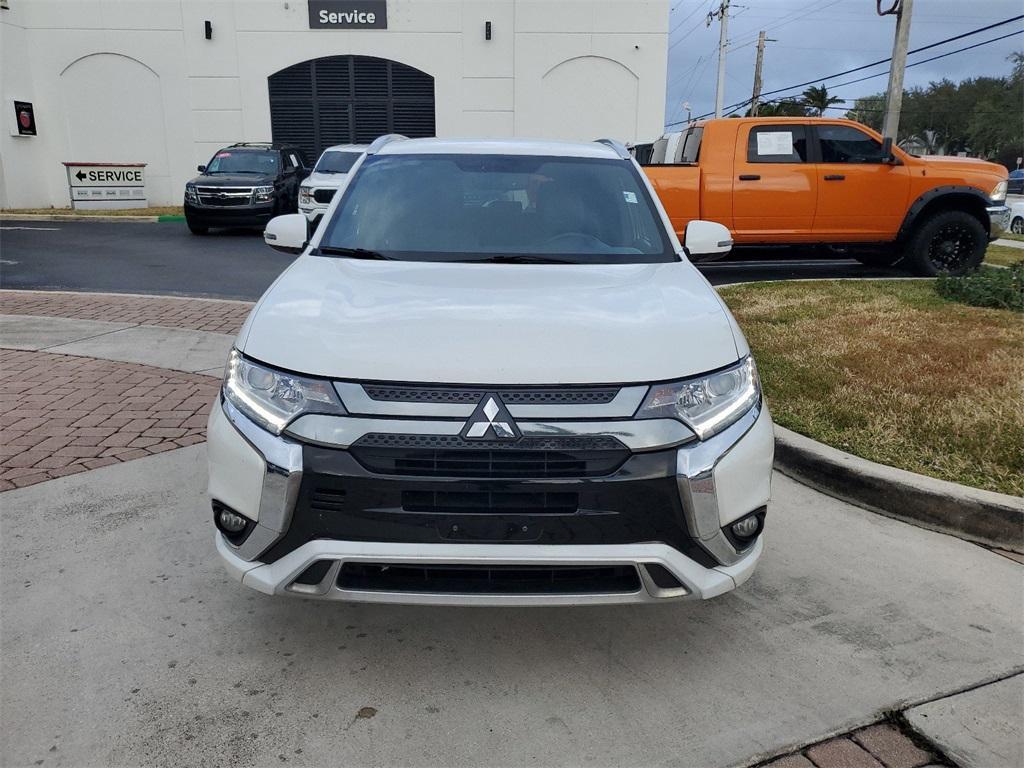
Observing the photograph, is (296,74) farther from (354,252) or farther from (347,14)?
(354,252)

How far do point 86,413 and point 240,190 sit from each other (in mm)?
10887

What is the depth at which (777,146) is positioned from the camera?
989 cm

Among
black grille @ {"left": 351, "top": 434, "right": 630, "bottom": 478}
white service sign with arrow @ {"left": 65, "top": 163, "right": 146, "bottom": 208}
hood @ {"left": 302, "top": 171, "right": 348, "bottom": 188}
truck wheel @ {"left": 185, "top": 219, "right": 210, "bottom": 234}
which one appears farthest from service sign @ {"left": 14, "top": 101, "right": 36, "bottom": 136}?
black grille @ {"left": 351, "top": 434, "right": 630, "bottom": 478}

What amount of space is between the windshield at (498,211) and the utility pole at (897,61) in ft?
49.1

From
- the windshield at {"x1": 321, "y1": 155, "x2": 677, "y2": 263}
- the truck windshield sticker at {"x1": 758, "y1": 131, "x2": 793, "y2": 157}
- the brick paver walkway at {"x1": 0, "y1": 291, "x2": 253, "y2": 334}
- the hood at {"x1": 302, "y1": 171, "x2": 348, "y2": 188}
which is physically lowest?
the brick paver walkway at {"x1": 0, "y1": 291, "x2": 253, "y2": 334}

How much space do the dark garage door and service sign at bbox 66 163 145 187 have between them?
3.74 m

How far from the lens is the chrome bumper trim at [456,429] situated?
236cm

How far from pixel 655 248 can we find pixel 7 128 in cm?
2210

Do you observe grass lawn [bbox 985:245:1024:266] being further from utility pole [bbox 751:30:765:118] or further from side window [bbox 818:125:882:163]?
utility pole [bbox 751:30:765:118]

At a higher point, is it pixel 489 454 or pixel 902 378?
pixel 489 454

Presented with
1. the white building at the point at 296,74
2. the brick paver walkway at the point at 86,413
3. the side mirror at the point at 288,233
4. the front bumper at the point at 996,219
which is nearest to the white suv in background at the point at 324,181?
the white building at the point at 296,74

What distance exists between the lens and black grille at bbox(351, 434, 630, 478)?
235 centimetres

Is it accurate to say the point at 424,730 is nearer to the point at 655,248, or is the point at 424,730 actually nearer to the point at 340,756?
the point at 340,756

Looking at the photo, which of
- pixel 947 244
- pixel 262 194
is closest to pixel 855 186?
pixel 947 244
